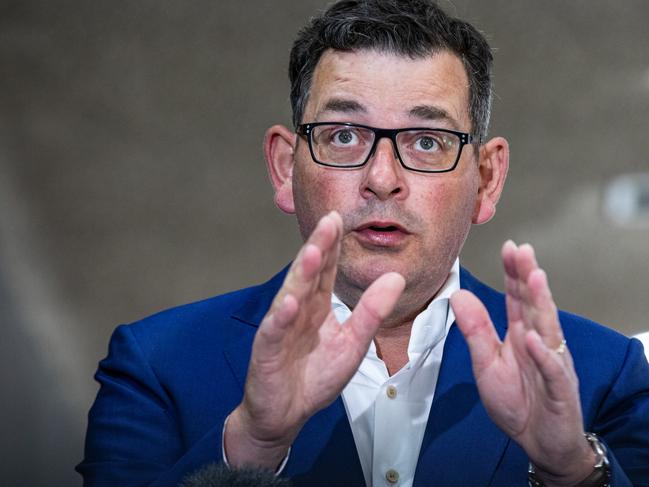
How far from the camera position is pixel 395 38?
1.69 m

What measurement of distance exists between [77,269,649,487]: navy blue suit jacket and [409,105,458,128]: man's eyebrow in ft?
1.07

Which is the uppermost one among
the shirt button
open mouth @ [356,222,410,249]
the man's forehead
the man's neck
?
the man's forehead

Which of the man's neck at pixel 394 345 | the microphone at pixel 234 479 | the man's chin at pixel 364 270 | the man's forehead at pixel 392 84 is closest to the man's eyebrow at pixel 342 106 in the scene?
the man's forehead at pixel 392 84

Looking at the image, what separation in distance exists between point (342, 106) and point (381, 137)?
9 centimetres

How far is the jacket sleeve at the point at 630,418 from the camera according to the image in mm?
1623

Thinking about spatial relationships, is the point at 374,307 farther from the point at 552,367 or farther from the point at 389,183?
the point at 389,183

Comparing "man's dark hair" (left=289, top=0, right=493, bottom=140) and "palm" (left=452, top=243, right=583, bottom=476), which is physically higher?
"man's dark hair" (left=289, top=0, right=493, bottom=140)

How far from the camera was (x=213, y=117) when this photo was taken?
3.22 metres

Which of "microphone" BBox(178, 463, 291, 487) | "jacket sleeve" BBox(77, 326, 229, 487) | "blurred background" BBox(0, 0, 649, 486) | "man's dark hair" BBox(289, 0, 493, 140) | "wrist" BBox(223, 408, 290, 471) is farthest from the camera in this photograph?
"blurred background" BBox(0, 0, 649, 486)

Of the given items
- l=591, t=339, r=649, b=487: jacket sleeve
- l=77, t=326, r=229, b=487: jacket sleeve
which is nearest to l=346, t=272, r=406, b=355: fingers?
l=77, t=326, r=229, b=487: jacket sleeve

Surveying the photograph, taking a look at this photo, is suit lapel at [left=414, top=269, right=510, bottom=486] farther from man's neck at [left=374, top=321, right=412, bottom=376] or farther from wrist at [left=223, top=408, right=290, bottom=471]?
wrist at [left=223, top=408, right=290, bottom=471]

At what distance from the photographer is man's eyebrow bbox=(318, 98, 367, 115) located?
5.42ft

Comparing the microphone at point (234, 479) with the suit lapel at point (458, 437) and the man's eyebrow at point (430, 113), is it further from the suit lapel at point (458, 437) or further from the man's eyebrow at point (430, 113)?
the man's eyebrow at point (430, 113)

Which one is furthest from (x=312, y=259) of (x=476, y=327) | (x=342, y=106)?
(x=342, y=106)
